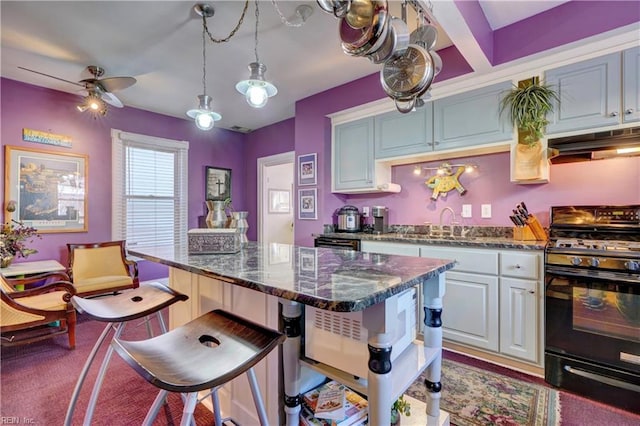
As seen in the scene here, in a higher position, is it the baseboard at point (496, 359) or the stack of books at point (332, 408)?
the stack of books at point (332, 408)

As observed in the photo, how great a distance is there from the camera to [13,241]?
2.85 meters

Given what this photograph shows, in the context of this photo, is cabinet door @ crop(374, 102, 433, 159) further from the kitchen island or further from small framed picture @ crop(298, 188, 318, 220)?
the kitchen island

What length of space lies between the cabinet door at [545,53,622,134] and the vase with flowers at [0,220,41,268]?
4.74 metres

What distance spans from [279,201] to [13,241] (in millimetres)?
3363

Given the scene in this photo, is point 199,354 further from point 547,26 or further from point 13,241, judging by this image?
point 13,241

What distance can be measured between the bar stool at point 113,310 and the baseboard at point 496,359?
2.10m

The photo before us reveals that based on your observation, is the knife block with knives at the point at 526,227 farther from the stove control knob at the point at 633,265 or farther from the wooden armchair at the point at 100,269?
the wooden armchair at the point at 100,269

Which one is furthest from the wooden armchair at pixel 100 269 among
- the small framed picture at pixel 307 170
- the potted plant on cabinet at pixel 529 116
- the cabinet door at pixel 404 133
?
the potted plant on cabinet at pixel 529 116

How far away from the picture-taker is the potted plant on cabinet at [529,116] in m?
2.19

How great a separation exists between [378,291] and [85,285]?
346 cm

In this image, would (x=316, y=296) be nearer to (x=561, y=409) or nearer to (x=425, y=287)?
(x=425, y=287)

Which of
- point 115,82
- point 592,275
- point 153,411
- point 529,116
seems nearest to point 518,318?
point 592,275

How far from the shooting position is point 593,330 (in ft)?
5.92

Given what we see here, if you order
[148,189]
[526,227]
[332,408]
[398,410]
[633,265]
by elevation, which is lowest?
[398,410]
